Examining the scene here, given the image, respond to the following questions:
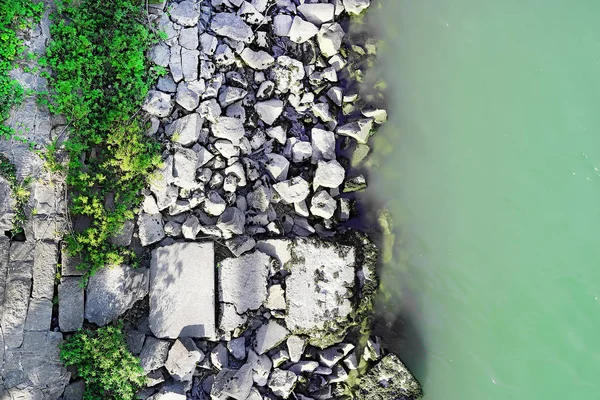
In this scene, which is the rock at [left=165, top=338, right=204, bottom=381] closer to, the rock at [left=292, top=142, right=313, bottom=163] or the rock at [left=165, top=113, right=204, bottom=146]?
the rock at [left=165, top=113, right=204, bottom=146]

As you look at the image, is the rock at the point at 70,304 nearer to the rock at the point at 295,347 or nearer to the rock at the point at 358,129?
the rock at the point at 295,347

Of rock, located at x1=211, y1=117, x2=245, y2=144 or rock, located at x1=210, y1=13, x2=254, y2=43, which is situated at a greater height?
rock, located at x1=210, y1=13, x2=254, y2=43

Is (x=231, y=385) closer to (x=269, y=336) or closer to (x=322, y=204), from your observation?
(x=269, y=336)

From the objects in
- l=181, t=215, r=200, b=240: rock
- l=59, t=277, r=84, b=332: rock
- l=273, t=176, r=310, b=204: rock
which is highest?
l=273, t=176, r=310, b=204: rock

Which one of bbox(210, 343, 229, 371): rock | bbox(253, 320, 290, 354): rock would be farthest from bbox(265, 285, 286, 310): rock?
bbox(210, 343, 229, 371): rock

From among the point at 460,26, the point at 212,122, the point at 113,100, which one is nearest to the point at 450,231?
the point at 460,26

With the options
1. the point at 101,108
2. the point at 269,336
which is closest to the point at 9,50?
the point at 101,108

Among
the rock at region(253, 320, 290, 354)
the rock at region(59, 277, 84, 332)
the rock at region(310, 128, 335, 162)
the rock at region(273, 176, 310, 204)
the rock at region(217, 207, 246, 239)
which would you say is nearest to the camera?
the rock at region(59, 277, 84, 332)
